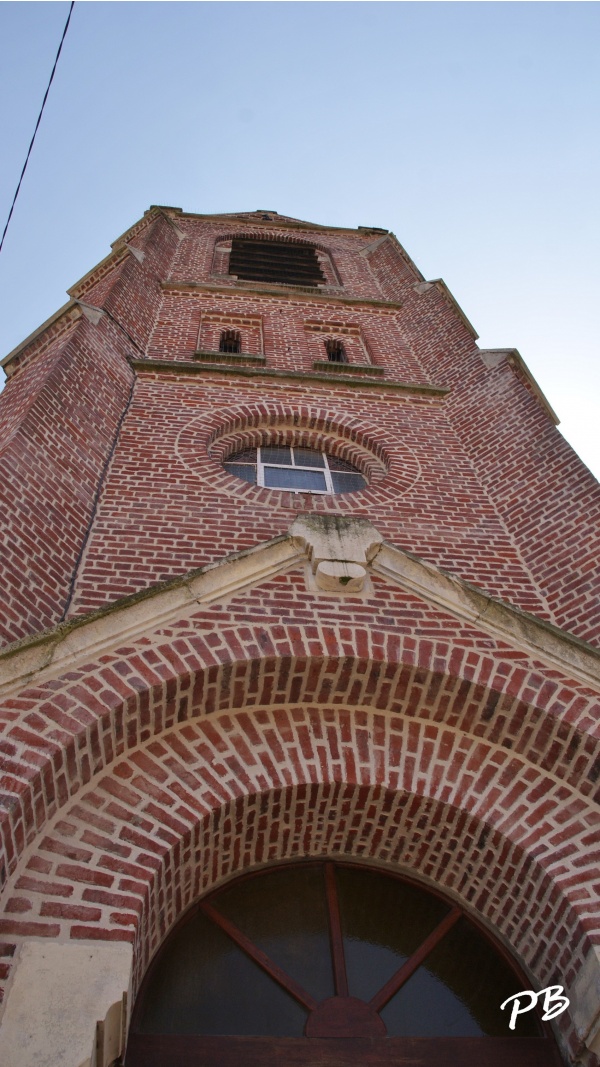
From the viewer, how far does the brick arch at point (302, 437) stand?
8250 mm

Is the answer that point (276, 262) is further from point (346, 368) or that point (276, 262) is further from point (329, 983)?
point (329, 983)

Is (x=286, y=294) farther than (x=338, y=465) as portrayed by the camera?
Yes

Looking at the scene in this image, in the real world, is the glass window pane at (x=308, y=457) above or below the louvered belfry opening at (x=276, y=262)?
below

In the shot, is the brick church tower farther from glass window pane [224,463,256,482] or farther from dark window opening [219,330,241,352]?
dark window opening [219,330,241,352]

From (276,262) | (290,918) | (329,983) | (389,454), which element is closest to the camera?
(329,983)

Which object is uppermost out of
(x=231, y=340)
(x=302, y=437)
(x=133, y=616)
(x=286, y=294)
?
(x=286, y=294)

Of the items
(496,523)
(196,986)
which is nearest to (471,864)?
(196,986)

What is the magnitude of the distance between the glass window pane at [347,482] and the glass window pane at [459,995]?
4.77 m

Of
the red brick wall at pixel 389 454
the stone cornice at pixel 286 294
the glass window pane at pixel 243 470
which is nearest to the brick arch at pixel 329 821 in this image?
the red brick wall at pixel 389 454

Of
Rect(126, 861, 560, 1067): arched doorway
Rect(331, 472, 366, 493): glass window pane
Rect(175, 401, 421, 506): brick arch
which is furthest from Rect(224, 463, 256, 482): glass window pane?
Rect(126, 861, 560, 1067): arched doorway

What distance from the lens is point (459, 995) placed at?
448cm

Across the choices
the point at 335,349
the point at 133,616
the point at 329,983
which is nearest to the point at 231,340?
the point at 335,349

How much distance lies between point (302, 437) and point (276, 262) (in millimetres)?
9564

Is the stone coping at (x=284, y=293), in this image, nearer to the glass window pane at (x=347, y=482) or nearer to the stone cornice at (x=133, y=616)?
the glass window pane at (x=347, y=482)
